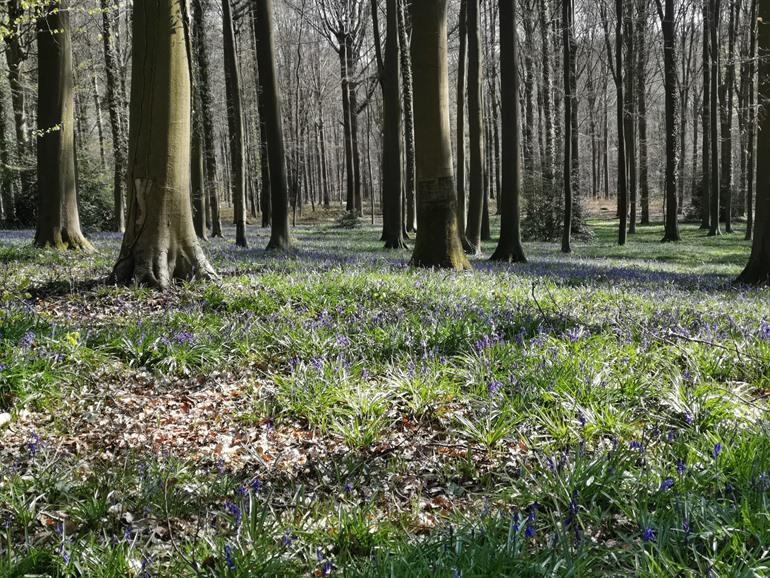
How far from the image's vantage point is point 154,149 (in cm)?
798

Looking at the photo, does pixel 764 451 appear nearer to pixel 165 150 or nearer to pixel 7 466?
pixel 7 466

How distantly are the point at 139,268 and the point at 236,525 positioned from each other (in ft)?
20.6

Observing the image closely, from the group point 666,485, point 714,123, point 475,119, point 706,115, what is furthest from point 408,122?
point 666,485

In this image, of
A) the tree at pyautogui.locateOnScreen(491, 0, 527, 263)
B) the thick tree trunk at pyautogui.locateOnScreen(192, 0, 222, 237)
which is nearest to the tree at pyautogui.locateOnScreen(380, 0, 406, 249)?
the tree at pyautogui.locateOnScreen(491, 0, 527, 263)

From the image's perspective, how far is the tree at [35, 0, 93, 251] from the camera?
1310 centimetres

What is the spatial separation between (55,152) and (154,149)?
287 inches

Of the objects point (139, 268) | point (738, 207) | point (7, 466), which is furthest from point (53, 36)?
point (738, 207)

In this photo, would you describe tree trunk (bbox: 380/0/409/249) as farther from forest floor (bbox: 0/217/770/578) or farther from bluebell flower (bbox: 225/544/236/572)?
bluebell flower (bbox: 225/544/236/572)

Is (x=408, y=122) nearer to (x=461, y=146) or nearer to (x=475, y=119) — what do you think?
(x=461, y=146)

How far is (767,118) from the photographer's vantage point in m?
11.3

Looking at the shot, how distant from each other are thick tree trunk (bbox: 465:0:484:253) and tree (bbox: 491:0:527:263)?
2249 mm

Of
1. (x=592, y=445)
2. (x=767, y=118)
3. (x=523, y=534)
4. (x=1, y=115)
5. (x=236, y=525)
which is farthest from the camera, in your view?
(x=1, y=115)

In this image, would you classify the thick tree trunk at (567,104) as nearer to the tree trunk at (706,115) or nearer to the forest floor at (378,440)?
the forest floor at (378,440)

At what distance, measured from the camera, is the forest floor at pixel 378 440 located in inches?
92.0
